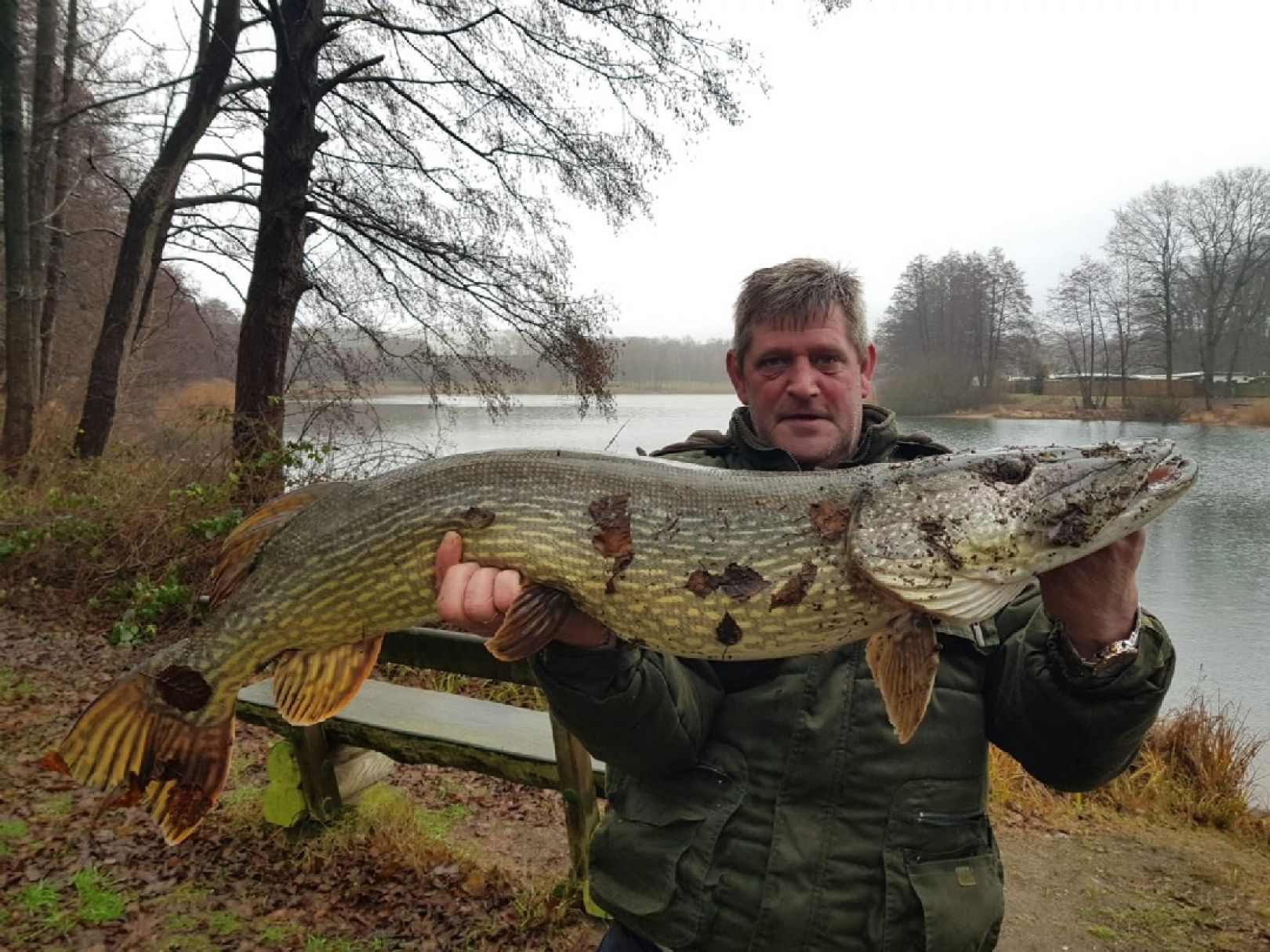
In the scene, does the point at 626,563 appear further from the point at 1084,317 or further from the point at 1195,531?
the point at 1084,317

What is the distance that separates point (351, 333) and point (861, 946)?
649 cm

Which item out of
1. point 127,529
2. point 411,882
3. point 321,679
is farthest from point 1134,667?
point 127,529

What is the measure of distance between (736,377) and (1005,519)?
2.66 ft

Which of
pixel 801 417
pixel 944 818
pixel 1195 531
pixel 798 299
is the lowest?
pixel 1195 531

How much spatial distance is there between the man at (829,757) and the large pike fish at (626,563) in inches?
2.9

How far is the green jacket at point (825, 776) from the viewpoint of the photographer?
4.45ft

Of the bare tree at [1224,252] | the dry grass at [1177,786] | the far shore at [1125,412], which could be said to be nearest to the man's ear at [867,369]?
the dry grass at [1177,786]

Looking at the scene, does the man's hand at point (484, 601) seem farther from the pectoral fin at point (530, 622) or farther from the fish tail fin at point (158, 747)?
the fish tail fin at point (158, 747)

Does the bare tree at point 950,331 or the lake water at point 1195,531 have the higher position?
the bare tree at point 950,331

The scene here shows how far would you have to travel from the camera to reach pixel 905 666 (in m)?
1.34

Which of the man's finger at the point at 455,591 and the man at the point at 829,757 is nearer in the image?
the man at the point at 829,757

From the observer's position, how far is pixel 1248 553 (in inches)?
347

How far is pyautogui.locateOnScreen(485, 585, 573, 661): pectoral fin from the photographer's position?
142 centimetres

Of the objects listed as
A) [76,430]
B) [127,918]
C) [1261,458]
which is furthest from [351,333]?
[1261,458]
